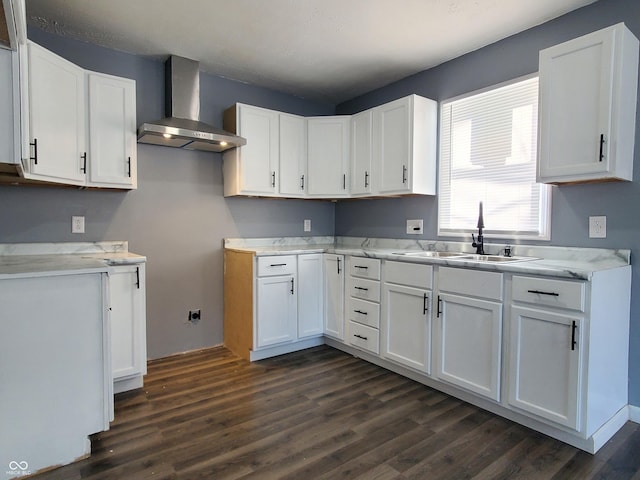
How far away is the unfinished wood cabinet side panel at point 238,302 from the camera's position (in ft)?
10.4

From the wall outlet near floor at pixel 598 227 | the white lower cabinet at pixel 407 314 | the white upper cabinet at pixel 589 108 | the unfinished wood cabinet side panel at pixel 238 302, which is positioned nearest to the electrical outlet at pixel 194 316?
the unfinished wood cabinet side panel at pixel 238 302

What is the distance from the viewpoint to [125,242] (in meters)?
3.00

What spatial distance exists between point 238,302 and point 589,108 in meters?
2.84

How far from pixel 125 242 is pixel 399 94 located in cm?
275

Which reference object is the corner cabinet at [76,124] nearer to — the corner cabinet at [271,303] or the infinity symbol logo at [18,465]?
the corner cabinet at [271,303]

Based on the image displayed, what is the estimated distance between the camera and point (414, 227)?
3.43 meters

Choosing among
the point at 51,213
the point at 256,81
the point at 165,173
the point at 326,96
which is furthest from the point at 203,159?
the point at 326,96

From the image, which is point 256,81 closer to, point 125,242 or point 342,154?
point 342,154

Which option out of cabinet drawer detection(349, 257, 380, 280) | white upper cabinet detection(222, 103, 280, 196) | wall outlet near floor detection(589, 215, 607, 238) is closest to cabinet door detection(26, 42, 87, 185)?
white upper cabinet detection(222, 103, 280, 196)

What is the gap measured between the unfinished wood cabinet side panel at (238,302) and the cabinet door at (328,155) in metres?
1.02

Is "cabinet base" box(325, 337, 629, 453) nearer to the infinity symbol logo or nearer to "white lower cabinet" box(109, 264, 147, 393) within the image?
"white lower cabinet" box(109, 264, 147, 393)

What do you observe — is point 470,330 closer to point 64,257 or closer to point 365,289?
point 365,289

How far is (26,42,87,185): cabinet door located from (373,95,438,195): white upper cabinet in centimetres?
230

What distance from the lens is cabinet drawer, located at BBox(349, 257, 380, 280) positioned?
2977 mm
